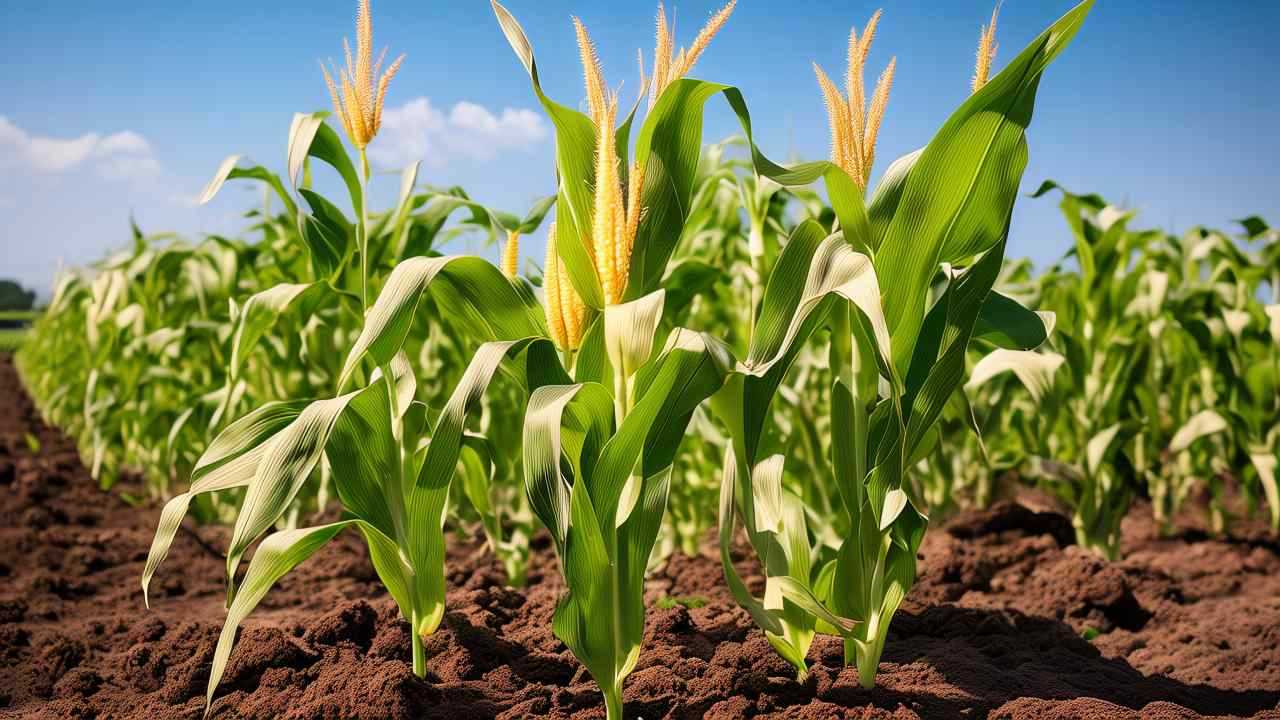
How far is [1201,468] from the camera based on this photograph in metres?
4.36

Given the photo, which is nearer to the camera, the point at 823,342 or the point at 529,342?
the point at 529,342

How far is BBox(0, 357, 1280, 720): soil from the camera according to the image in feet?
6.25

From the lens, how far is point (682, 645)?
7.18ft

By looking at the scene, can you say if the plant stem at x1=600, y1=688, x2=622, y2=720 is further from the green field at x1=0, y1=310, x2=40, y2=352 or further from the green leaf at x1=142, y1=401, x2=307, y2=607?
the green field at x1=0, y1=310, x2=40, y2=352

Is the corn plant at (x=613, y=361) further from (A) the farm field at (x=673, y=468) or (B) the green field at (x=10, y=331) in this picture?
(B) the green field at (x=10, y=331)

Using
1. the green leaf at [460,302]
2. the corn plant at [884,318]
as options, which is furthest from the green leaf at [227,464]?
the corn plant at [884,318]

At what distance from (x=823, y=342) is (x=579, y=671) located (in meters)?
2.24

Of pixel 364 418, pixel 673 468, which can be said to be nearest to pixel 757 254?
pixel 673 468

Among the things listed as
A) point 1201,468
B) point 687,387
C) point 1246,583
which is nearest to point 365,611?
point 687,387

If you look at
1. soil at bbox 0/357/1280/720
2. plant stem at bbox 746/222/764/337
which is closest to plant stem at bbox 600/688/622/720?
soil at bbox 0/357/1280/720

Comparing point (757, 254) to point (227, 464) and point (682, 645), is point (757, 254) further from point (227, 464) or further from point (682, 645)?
point (227, 464)

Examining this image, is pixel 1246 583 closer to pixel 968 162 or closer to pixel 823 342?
pixel 823 342

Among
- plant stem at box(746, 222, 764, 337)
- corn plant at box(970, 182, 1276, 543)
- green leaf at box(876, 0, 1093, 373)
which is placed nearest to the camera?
green leaf at box(876, 0, 1093, 373)

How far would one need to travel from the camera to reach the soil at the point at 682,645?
6.25 ft
